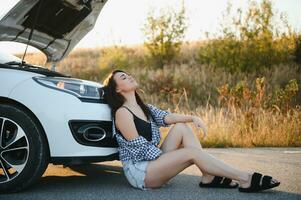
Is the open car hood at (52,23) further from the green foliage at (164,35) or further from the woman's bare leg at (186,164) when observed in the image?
the green foliage at (164,35)

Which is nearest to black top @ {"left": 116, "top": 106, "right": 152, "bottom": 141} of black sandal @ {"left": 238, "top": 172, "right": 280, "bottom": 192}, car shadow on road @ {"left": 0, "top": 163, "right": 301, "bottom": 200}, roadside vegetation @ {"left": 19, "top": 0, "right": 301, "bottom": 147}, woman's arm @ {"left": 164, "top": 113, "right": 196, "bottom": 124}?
woman's arm @ {"left": 164, "top": 113, "right": 196, "bottom": 124}

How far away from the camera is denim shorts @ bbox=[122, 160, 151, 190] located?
435 centimetres

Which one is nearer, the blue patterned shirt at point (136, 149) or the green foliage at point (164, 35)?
the blue patterned shirt at point (136, 149)

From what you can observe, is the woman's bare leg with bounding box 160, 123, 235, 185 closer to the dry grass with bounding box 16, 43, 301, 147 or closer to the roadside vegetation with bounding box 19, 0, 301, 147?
the dry grass with bounding box 16, 43, 301, 147

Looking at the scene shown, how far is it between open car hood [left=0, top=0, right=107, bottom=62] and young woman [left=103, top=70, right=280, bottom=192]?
1029 millimetres

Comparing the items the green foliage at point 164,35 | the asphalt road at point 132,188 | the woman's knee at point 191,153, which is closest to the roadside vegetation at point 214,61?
the green foliage at point 164,35

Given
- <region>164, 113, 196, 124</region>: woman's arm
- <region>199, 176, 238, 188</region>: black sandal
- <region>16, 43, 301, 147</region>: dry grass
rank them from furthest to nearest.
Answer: <region>16, 43, 301, 147</region>: dry grass < <region>164, 113, 196, 124</region>: woman's arm < <region>199, 176, 238, 188</region>: black sandal

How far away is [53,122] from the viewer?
13.8 ft

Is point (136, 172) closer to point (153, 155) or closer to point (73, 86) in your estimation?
point (153, 155)

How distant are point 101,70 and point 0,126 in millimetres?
22389

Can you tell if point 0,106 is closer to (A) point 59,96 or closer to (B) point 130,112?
(A) point 59,96

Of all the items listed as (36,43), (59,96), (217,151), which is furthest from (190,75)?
(59,96)

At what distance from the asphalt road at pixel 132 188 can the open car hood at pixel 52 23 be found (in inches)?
60.3

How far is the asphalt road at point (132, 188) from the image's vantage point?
13.6 ft
